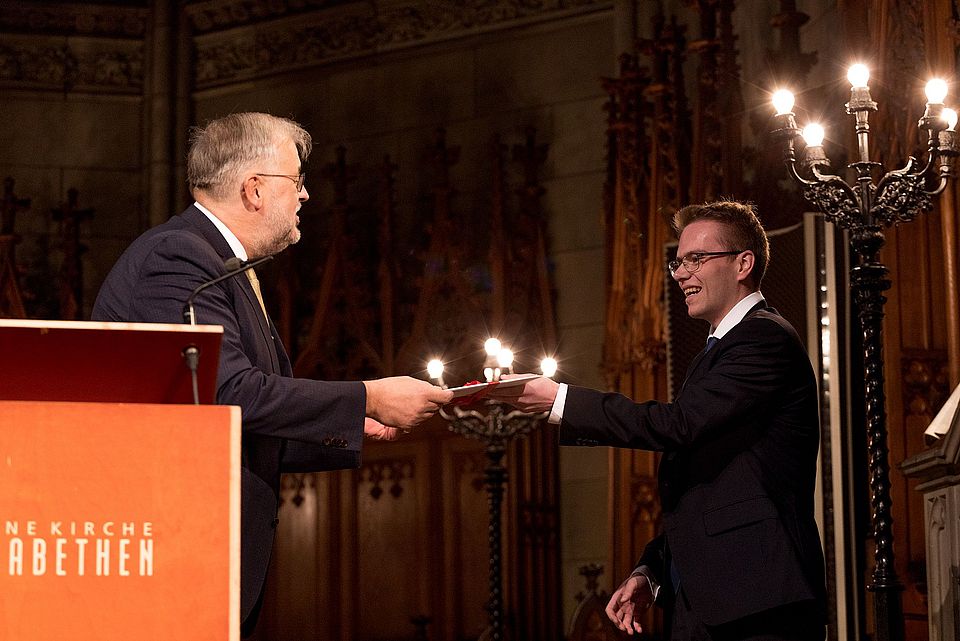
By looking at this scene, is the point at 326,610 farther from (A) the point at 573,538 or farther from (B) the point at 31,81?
(B) the point at 31,81

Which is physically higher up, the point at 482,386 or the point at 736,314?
the point at 736,314

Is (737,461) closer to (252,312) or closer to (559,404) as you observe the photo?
(559,404)

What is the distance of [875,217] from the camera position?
16.2 ft

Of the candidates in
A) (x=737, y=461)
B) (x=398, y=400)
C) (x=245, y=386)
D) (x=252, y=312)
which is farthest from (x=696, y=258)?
(x=245, y=386)

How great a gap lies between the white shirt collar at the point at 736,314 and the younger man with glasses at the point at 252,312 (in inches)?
31.0

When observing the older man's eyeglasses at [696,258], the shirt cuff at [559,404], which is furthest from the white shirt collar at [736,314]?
the shirt cuff at [559,404]

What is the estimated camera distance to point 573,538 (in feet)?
27.7

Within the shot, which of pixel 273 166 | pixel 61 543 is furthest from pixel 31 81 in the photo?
pixel 61 543

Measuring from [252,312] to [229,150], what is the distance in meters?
0.41

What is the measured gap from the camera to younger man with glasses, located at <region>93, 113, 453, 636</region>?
9.10ft

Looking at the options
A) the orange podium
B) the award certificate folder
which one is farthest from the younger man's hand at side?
the orange podium

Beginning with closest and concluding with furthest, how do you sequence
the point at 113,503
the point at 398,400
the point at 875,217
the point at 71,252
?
the point at 113,503, the point at 398,400, the point at 875,217, the point at 71,252

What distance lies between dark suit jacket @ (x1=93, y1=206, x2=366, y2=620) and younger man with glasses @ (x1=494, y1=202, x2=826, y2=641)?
609 mm

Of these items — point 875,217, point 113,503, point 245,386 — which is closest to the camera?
point 113,503
